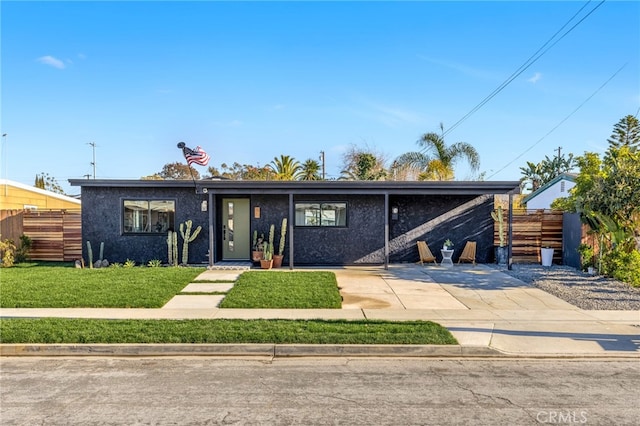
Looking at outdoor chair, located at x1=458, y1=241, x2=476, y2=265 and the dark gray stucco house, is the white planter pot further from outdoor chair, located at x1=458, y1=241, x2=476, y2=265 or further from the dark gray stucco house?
outdoor chair, located at x1=458, y1=241, x2=476, y2=265

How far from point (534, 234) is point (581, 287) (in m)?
4.28

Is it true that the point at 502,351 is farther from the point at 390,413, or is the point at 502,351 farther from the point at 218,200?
the point at 218,200

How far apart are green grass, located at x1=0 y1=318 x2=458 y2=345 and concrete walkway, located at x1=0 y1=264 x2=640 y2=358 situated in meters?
0.20

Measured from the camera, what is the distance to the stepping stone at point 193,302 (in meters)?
8.80

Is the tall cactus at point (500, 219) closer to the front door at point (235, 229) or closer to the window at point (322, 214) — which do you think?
the window at point (322, 214)

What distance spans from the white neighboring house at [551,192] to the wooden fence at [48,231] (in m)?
27.2

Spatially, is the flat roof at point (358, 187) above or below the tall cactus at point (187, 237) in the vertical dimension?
above

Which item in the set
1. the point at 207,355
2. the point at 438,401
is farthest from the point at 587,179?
the point at 207,355

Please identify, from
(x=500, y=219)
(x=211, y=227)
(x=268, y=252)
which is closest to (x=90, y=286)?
(x=211, y=227)

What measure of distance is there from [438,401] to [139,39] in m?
14.0

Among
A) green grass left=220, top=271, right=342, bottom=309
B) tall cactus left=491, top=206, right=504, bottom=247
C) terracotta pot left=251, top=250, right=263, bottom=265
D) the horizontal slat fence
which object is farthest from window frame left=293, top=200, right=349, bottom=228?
the horizontal slat fence

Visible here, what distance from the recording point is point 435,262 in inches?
585

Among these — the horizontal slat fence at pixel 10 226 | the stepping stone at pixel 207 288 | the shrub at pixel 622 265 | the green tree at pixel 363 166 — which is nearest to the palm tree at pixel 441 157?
the green tree at pixel 363 166

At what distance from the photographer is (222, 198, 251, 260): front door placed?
15.0 metres
